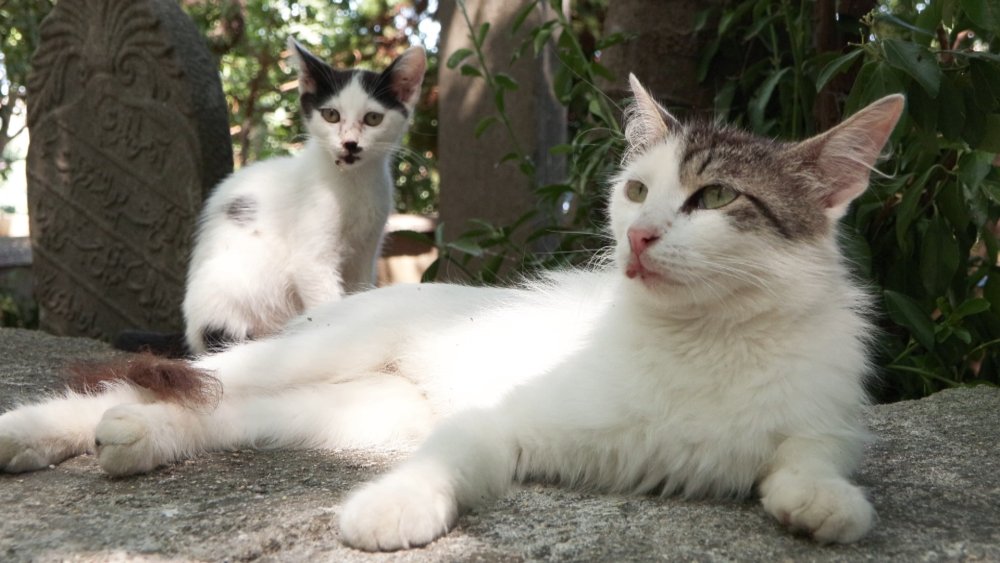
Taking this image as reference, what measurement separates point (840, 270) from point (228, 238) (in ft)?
8.05

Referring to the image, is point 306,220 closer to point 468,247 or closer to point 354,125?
point 354,125

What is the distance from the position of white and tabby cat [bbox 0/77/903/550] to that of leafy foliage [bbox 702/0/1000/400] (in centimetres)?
94

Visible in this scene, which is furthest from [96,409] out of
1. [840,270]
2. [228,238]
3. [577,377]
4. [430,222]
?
[430,222]

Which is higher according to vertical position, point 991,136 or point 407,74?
point 407,74

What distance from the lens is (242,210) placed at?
12.1 feet

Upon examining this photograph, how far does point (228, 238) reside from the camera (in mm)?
3609

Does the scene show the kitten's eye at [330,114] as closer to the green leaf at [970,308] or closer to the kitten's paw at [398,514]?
the kitten's paw at [398,514]

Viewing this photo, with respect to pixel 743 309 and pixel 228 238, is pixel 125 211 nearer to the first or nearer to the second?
pixel 228 238

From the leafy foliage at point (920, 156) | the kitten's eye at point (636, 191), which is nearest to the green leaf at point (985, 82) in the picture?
the leafy foliage at point (920, 156)

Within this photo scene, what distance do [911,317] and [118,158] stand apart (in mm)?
3706

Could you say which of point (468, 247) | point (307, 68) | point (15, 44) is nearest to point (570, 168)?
point (468, 247)

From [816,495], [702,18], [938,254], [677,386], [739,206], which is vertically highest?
[702,18]

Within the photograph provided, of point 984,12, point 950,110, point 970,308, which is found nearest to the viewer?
point 984,12

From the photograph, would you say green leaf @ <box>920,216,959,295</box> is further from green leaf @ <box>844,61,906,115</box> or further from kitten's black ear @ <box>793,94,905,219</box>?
kitten's black ear @ <box>793,94,905,219</box>
